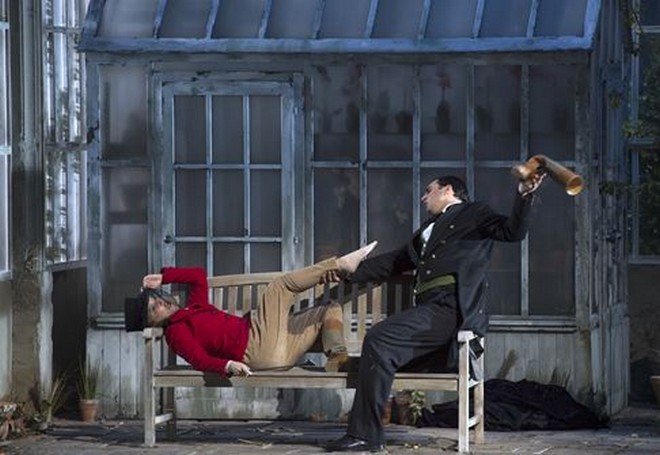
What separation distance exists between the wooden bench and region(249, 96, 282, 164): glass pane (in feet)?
3.68

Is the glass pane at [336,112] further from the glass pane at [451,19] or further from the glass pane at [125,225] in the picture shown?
the glass pane at [125,225]

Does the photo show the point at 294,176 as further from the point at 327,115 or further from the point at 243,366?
the point at 243,366

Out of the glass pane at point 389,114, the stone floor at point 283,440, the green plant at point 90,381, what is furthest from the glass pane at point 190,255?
the glass pane at point 389,114

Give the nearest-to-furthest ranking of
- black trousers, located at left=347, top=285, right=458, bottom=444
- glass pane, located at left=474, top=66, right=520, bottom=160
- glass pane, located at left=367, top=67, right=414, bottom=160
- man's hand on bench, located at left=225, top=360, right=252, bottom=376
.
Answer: black trousers, located at left=347, top=285, right=458, bottom=444, man's hand on bench, located at left=225, top=360, right=252, bottom=376, glass pane, located at left=474, top=66, right=520, bottom=160, glass pane, located at left=367, top=67, right=414, bottom=160

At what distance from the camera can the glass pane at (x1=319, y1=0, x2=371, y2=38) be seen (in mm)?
14609

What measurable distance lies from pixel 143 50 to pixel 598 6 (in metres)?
3.18

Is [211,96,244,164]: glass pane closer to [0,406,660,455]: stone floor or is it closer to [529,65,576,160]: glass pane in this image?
[0,406,660,455]: stone floor

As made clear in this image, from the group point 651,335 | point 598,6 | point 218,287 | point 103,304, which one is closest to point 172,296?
point 218,287

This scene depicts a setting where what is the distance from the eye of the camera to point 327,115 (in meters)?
14.6

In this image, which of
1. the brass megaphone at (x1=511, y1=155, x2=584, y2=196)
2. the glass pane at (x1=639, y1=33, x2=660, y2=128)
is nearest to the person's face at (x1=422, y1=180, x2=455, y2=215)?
the brass megaphone at (x1=511, y1=155, x2=584, y2=196)

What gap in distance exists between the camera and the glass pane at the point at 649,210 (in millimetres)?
16047

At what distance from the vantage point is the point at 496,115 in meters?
14.5

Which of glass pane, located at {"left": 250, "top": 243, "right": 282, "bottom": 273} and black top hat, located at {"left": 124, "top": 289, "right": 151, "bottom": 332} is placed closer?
black top hat, located at {"left": 124, "top": 289, "right": 151, "bottom": 332}

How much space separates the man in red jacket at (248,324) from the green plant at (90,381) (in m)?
1.76
